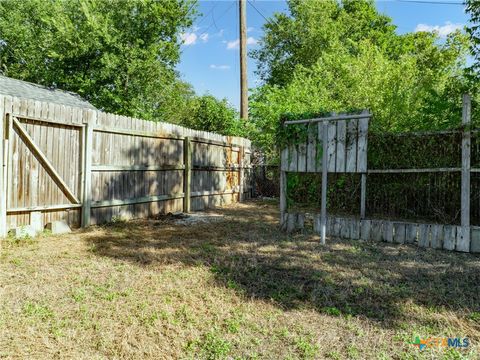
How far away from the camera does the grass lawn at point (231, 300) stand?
96.9 inches

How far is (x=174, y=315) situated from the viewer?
292cm

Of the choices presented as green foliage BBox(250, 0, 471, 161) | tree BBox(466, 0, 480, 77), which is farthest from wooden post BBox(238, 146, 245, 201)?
tree BBox(466, 0, 480, 77)

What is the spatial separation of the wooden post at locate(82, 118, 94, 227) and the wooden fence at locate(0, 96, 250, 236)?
17 millimetres

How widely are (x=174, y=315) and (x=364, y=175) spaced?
4428 millimetres

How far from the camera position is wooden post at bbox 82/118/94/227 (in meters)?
6.48

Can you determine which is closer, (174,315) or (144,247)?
(174,315)

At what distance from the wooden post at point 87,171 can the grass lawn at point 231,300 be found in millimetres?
1163

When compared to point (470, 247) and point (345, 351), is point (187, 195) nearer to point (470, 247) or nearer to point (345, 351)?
point (470, 247)

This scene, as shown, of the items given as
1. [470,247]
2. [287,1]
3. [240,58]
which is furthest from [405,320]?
[287,1]

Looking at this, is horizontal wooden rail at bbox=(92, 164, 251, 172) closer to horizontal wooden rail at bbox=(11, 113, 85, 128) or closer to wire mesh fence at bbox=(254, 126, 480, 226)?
horizontal wooden rail at bbox=(11, 113, 85, 128)

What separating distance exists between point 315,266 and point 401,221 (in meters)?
2.59

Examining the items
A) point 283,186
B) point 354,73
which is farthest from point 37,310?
point 354,73

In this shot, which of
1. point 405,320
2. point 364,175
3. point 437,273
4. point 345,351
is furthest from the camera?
point 364,175

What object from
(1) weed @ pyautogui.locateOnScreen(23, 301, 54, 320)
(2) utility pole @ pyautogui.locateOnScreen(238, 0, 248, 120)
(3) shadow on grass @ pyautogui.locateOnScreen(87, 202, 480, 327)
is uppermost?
(2) utility pole @ pyautogui.locateOnScreen(238, 0, 248, 120)
